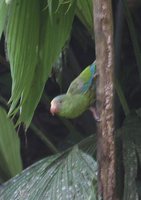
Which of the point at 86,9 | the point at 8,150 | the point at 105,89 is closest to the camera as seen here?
the point at 105,89

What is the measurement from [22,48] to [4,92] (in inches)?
37.9

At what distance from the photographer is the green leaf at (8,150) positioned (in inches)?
54.3

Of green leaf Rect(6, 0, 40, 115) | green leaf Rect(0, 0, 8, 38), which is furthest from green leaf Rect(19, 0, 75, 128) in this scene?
green leaf Rect(0, 0, 8, 38)

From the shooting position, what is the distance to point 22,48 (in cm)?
110

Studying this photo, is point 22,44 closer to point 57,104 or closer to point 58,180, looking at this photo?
point 57,104

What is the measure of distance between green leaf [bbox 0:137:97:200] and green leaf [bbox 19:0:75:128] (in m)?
0.10

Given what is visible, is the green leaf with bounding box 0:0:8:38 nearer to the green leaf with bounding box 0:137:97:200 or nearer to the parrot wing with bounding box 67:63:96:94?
the parrot wing with bounding box 67:63:96:94

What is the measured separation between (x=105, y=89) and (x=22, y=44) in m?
0.23

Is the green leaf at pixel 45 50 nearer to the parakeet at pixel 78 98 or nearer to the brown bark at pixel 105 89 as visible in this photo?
the parakeet at pixel 78 98

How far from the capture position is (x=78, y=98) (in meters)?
1.08

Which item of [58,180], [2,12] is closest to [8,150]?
[58,180]

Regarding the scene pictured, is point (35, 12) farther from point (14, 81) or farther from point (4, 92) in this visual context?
point (4, 92)

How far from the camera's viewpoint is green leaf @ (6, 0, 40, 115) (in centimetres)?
106

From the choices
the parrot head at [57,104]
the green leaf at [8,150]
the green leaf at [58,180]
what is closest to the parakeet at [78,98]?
the parrot head at [57,104]
